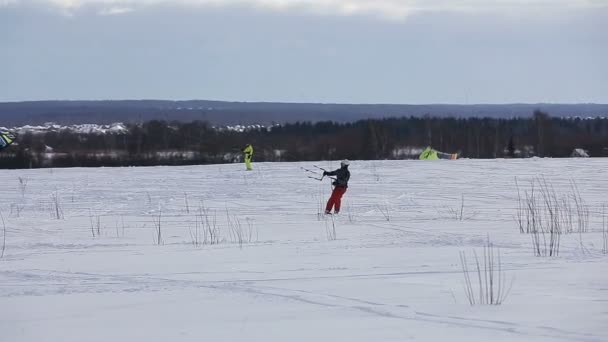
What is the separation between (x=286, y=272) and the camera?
11445 mm

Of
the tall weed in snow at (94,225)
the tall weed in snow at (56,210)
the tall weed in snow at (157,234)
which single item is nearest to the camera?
the tall weed in snow at (157,234)

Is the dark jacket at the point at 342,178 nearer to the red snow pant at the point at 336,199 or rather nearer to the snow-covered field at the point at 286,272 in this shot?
the red snow pant at the point at 336,199

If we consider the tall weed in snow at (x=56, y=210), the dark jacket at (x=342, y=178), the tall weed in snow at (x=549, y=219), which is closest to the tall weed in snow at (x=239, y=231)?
the dark jacket at (x=342, y=178)

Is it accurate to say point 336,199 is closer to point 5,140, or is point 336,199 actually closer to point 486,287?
point 5,140

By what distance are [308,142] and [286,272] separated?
93.3m

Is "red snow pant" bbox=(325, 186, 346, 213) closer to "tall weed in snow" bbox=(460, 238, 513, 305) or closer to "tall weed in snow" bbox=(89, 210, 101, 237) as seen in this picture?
"tall weed in snow" bbox=(89, 210, 101, 237)

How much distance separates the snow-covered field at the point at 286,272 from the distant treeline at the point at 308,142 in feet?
185

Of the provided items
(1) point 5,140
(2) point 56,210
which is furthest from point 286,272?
(2) point 56,210

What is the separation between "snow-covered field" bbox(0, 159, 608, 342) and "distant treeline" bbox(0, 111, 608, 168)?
56.4m

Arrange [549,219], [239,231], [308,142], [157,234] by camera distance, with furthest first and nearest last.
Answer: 1. [308,142]
2. [549,219]
3. [157,234]
4. [239,231]

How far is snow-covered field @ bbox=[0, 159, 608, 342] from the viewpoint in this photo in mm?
7965

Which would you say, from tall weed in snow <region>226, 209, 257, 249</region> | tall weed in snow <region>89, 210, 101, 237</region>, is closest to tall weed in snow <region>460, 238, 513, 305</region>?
tall weed in snow <region>226, 209, 257, 249</region>

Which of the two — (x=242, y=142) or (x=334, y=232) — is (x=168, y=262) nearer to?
(x=334, y=232)

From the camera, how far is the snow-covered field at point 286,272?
796 cm
